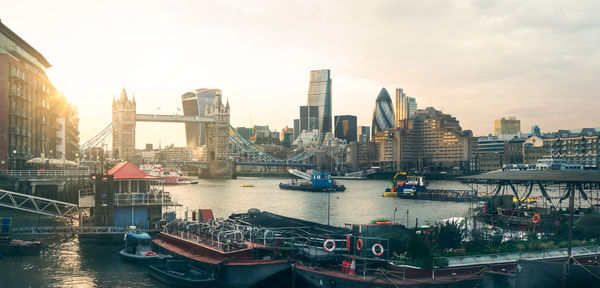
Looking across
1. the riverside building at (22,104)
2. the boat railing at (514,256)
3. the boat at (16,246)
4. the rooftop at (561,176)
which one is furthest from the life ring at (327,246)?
the riverside building at (22,104)

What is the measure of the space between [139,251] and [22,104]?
43469mm

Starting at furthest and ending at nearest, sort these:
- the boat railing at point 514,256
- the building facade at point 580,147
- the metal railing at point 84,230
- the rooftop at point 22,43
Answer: the building facade at point 580,147 → the rooftop at point 22,43 → the metal railing at point 84,230 → the boat railing at point 514,256

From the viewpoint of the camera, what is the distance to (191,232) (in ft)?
112

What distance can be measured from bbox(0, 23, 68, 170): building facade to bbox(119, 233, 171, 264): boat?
34.5 m

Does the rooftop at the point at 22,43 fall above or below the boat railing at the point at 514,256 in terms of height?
above

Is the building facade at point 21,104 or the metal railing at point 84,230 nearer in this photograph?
the metal railing at point 84,230

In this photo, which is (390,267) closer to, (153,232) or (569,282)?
(569,282)

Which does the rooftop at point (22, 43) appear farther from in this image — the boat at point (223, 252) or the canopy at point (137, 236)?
the boat at point (223, 252)

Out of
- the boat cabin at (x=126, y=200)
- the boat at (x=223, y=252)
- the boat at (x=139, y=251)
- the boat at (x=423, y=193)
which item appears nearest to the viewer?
the boat at (x=223, y=252)

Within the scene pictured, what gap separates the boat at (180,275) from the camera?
27.1m

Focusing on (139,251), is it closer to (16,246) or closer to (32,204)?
(16,246)

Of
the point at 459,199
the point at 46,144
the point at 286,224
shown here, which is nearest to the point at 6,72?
the point at 46,144

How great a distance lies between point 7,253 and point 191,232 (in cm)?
1223

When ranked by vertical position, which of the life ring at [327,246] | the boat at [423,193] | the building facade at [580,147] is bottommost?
the boat at [423,193]
